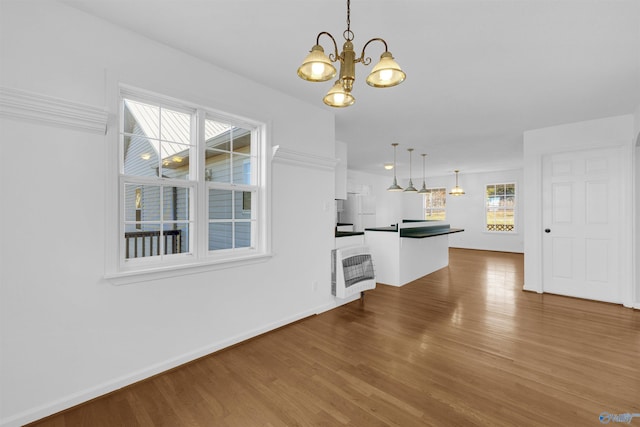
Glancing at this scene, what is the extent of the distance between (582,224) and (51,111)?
635 cm

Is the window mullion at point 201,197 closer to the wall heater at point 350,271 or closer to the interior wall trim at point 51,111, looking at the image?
the interior wall trim at point 51,111

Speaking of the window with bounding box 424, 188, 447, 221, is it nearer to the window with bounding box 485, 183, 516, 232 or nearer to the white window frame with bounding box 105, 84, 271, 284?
the window with bounding box 485, 183, 516, 232

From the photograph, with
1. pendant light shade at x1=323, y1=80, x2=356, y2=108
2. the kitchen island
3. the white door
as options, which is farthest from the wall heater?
the white door

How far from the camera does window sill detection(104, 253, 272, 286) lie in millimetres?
2137

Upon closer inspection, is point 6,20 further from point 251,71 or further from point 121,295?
point 121,295

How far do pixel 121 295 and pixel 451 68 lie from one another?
3434 mm

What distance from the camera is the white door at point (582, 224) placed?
414 cm

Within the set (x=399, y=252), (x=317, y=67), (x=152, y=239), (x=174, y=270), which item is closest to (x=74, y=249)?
(x=174, y=270)

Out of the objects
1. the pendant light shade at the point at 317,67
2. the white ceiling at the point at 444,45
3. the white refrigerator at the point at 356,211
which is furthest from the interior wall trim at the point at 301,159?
the white refrigerator at the point at 356,211

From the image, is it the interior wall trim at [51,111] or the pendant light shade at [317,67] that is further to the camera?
the interior wall trim at [51,111]

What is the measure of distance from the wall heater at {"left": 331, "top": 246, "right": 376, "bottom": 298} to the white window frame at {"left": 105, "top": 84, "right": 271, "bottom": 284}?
1.12 meters

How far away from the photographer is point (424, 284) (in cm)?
521

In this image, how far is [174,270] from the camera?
7.95 ft

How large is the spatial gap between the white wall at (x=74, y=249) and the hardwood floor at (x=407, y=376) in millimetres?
229
